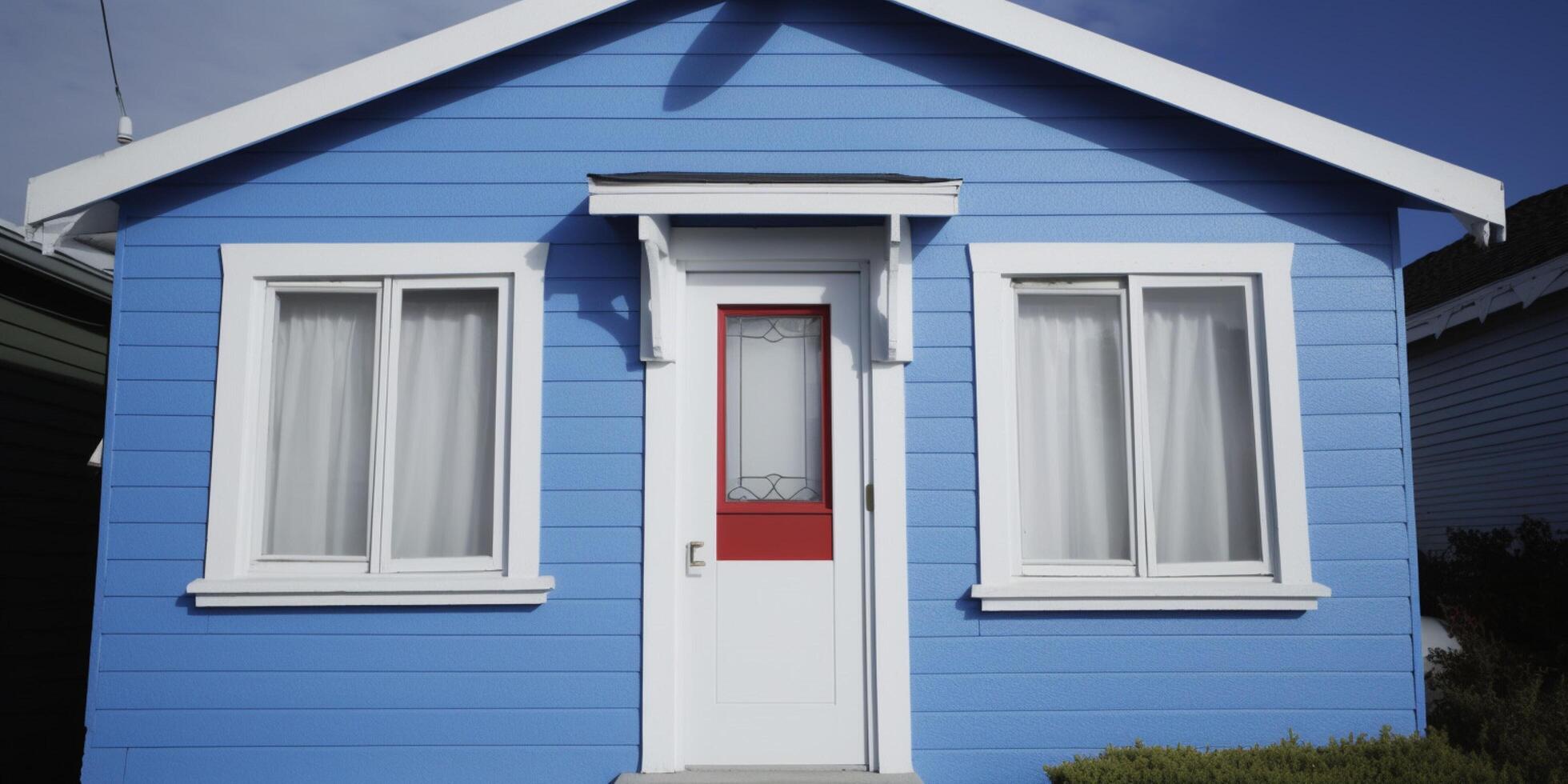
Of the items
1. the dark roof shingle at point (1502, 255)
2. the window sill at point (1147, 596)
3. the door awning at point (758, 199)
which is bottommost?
the window sill at point (1147, 596)

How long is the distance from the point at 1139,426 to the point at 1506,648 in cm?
338

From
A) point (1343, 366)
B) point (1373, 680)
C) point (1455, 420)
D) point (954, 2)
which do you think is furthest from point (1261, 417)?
point (1455, 420)

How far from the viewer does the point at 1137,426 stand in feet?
15.3

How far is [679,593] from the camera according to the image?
14.9ft

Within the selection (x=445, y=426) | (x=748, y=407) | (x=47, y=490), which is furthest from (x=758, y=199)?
(x=47, y=490)

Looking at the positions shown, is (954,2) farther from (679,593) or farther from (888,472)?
(679,593)

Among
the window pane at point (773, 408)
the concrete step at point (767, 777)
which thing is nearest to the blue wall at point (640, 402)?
the concrete step at point (767, 777)

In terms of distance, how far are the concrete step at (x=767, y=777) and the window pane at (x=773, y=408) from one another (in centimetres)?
110

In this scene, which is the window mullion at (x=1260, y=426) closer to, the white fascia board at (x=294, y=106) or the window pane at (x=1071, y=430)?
the window pane at (x=1071, y=430)

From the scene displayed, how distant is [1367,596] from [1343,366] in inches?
38.0

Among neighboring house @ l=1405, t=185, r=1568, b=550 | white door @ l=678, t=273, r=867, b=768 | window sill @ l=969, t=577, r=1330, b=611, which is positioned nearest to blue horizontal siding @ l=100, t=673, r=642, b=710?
white door @ l=678, t=273, r=867, b=768

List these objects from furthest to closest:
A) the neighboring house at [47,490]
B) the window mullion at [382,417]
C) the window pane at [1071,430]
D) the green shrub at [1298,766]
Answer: the neighboring house at [47,490], the window pane at [1071,430], the window mullion at [382,417], the green shrub at [1298,766]

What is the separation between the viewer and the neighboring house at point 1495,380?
9094mm

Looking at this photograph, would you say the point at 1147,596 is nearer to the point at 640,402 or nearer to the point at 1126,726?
the point at 1126,726
